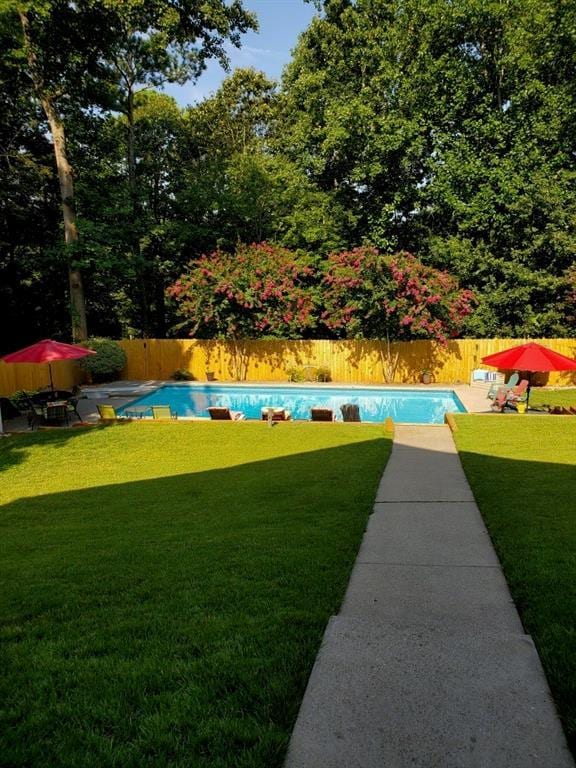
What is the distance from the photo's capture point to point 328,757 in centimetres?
251

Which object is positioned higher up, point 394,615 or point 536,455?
point 394,615

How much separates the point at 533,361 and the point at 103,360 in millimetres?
19576

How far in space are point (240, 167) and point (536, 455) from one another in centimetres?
2570

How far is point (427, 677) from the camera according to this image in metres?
3.09

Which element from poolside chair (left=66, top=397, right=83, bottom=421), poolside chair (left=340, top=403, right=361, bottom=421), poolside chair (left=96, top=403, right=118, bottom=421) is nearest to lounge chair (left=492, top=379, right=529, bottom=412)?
poolside chair (left=340, top=403, right=361, bottom=421)

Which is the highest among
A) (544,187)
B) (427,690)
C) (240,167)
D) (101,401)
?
(240,167)

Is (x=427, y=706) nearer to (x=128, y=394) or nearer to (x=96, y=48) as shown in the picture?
(x=128, y=394)

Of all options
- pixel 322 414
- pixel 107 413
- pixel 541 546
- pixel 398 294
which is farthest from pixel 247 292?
pixel 541 546

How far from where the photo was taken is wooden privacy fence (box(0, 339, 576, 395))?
24.8 meters

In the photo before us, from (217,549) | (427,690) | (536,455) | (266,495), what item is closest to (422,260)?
(536,455)

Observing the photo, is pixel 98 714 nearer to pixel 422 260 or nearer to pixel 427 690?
pixel 427 690

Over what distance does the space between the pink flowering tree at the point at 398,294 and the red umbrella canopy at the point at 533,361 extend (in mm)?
7703

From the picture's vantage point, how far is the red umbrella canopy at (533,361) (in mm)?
14930

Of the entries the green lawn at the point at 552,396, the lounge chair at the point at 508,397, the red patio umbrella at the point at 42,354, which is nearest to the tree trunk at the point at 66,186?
the red patio umbrella at the point at 42,354
